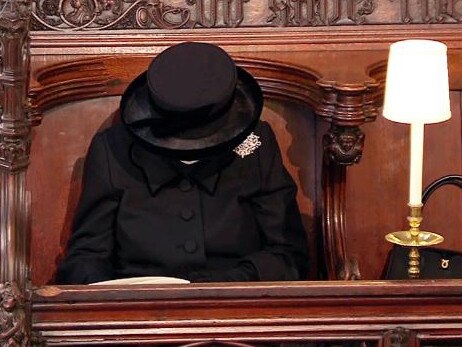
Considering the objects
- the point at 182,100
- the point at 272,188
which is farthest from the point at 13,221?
the point at 272,188

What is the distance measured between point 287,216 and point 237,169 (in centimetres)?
17

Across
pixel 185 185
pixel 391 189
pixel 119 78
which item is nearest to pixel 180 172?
pixel 185 185

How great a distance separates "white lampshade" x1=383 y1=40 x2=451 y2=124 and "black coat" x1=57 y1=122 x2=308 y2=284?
1.57 feet

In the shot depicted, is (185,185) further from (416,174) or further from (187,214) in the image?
(416,174)

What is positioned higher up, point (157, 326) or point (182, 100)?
point (182, 100)

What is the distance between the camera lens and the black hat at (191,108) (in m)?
2.70

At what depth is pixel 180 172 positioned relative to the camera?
2.84 metres

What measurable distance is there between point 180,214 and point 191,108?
0.28 m

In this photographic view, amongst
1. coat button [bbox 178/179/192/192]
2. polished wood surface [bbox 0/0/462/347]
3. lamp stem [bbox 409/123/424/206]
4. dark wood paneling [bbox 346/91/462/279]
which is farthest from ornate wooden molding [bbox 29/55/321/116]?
lamp stem [bbox 409/123/424/206]

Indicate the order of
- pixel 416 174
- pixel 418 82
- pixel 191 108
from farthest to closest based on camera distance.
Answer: pixel 191 108, pixel 418 82, pixel 416 174

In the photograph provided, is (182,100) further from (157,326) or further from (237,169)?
(157,326)

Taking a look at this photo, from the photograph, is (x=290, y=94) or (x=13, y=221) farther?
(x=290, y=94)

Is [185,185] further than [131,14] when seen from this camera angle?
No

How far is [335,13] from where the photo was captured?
3131 millimetres
